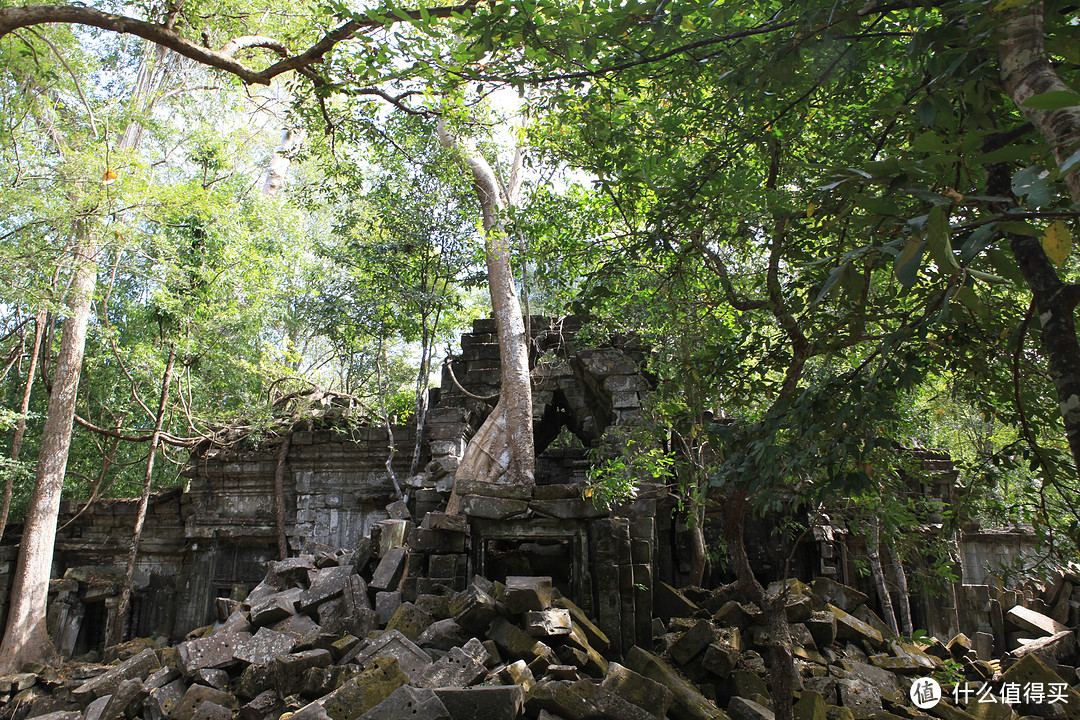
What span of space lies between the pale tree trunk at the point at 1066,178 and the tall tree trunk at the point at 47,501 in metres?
8.98

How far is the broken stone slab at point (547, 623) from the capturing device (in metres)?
4.52

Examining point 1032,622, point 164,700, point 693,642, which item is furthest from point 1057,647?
point 164,700

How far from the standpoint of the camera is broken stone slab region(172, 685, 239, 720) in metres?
4.40

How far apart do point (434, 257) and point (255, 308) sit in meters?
3.88

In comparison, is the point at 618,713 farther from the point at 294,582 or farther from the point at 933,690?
the point at 294,582

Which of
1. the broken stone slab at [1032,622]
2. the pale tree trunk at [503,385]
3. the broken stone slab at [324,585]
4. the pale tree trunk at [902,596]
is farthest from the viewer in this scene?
the broken stone slab at [1032,622]

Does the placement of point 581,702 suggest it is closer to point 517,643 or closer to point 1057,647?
point 517,643

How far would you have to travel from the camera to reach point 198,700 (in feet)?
14.8

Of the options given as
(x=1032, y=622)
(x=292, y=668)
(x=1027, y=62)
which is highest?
(x=1027, y=62)

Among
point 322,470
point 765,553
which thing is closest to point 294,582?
point 322,470

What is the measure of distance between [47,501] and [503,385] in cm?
607

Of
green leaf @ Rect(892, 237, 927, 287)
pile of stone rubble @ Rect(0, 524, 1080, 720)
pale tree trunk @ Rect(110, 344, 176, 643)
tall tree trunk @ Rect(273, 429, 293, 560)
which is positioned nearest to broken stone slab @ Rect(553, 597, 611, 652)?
pile of stone rubble @ Rect(0, 524, 1080, 720)

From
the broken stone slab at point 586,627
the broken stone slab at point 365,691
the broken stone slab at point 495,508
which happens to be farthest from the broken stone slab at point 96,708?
the broken stone slab at point 586,627

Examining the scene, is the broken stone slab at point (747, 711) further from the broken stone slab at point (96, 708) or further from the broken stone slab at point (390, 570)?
the broken stone slab at point (96, 708)
